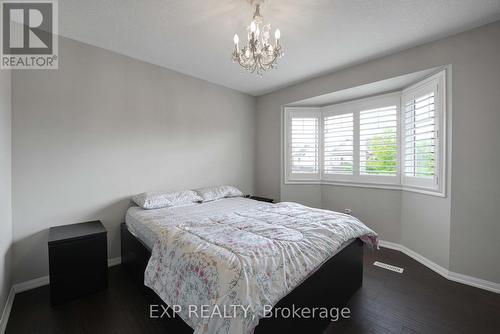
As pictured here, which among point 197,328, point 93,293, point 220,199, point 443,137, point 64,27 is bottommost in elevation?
point 93,293

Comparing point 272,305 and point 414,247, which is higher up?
point 272,305

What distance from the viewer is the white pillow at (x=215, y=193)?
10.5ft

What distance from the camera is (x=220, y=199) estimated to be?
3336 millimetres

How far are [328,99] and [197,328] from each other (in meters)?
3.61

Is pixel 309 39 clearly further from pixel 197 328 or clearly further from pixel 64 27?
pixel 197 328

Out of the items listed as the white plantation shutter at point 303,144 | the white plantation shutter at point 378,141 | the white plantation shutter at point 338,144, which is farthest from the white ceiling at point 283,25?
the white plantation shutter at point 303,144

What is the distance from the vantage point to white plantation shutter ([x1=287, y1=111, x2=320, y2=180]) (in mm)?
3963

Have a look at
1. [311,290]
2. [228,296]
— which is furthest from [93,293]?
[311,290]

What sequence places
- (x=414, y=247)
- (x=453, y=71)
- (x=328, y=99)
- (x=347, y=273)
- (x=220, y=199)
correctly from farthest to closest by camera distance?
(x=328, y=99)
(x=220, y=199)
(x=414, y=247)
(x=453, y=71)
(x=347, y=273)

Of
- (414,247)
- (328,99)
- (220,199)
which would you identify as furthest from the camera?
(328,99)

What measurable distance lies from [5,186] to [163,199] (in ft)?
4.48

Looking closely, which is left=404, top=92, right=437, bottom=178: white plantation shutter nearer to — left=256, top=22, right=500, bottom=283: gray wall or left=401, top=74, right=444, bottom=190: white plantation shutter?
left=401, top=74, right=444, bottom=190: white plantation shutter

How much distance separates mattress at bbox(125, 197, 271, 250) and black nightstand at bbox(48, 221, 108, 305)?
323 millimetres

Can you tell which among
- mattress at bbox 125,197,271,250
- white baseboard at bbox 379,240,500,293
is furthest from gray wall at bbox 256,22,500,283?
mattress at bbox 125,197,271,250
